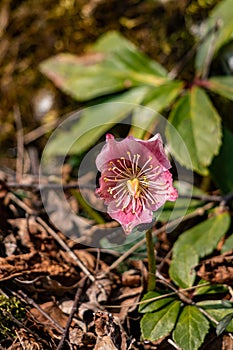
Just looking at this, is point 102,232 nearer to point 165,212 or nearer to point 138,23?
point 165,212

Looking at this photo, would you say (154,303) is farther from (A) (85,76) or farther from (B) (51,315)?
(A) (85,76)

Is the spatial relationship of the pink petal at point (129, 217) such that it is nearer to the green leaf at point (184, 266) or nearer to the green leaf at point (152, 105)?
the green leaf at point (184, 266)

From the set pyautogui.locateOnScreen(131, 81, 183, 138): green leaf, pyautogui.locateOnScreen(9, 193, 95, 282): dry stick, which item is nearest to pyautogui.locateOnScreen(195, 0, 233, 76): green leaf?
pyautogui.locateOnScreen(131, 81, 183, 138): green leaf

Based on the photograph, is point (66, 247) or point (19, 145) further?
point (19, 145)

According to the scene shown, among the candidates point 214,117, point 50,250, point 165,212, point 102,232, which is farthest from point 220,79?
point 50,250

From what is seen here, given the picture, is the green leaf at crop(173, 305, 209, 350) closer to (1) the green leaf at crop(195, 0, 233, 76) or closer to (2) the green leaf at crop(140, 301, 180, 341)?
(2) the green leaf at crop(140, 301, 180, 341)

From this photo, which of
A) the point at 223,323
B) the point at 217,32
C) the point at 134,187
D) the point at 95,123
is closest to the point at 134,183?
the point at 134,187
